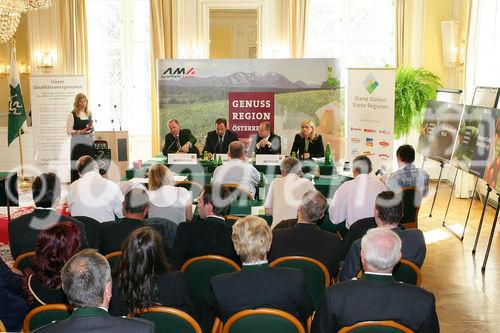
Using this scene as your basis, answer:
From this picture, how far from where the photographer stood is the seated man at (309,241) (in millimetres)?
4152

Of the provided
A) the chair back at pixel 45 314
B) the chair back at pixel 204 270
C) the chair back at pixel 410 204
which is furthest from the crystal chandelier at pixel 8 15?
the chair back at pixel 45 314

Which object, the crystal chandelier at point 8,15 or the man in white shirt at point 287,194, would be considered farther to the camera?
the crystal chandelier at point 8,15

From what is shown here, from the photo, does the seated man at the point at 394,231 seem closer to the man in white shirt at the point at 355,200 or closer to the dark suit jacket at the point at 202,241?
the dark suit jacket at the point at 202,241

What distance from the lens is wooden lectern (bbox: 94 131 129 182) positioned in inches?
396

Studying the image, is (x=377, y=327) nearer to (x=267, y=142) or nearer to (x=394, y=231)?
(x=394, y=231)

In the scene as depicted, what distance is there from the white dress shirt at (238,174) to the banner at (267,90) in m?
3.11

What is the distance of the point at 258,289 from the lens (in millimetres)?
3248

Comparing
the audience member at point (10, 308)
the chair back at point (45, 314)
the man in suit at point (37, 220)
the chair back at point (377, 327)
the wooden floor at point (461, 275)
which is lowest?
the wooden floor at point (461, 275)

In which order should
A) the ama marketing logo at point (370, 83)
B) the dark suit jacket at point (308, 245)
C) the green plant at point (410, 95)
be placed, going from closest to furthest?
the dark suit jacket at point (308, 245)
the ama marketing logo at point (370, 83)
the green plant at point (410, 95)

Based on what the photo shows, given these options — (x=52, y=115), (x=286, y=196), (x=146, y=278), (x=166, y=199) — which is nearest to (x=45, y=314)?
(x=146, y=278)

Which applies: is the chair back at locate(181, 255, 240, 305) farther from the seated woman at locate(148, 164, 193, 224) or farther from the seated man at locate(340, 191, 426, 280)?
the seated woman at locate(148, 164, 193, 224)

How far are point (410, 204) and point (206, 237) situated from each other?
2.81m

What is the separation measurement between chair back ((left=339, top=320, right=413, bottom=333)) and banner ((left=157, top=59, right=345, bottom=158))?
7442 millimetres

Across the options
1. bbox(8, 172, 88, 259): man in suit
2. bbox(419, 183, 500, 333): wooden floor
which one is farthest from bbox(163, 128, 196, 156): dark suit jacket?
bbox(8, 172, 88, 259): man in suit
